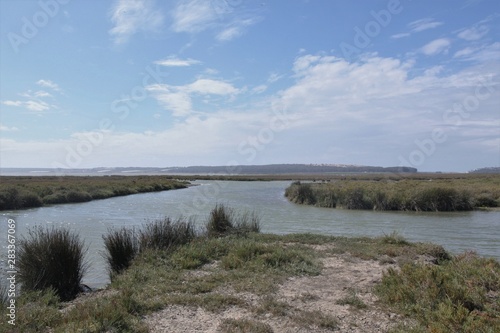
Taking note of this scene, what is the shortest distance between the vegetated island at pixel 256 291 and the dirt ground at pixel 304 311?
0.01 metres

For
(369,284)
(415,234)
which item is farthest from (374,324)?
(415,234)

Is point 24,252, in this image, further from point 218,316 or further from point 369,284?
point 369,284

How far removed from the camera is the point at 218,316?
18.5 feet

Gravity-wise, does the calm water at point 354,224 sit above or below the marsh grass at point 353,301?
below

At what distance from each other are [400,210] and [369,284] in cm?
1993

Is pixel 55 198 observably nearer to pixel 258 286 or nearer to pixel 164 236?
pixel 164 236

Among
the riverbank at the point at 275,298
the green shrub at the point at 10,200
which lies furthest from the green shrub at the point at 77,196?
the riverbank at the point at 275,298

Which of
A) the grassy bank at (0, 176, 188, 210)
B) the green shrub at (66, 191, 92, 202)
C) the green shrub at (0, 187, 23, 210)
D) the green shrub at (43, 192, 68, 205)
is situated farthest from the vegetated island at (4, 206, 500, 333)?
the green shrub at (66, 191, 92, 202)

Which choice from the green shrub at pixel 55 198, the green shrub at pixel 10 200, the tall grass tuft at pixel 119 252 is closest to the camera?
the tall grass tuft at pixel 119 252

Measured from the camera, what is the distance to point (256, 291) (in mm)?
6746

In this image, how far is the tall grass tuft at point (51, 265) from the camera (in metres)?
7.45

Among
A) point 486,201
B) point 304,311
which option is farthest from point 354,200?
point 304,311

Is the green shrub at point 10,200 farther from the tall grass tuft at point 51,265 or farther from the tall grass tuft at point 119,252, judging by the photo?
the tall grass tuft at point 51,265

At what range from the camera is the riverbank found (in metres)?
5.14
